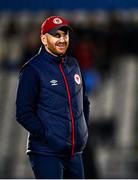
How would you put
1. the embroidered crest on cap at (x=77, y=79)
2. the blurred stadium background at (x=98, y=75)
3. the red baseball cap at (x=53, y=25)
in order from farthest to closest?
the blurred stadium background at (x=98, y=75), the embroidered crest on cap at (x=77, y=79), the red baseball cap at (x=53, y=25)

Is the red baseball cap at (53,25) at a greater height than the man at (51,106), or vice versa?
the red baseball cap at (53,25)

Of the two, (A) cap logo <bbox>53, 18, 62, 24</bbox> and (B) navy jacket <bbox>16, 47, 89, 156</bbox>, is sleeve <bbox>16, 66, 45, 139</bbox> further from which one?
(A) cap logo <bbox>53, 18, 62, 24</bbox>

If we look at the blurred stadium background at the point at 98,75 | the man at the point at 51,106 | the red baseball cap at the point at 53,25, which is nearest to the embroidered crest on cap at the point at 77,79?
the man at the point at 51,106

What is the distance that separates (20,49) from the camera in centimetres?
1427

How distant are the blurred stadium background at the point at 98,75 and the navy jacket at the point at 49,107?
731 centimetres

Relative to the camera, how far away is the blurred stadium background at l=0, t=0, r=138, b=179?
511 inches

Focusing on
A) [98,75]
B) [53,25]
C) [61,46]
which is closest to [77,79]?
[61,46]

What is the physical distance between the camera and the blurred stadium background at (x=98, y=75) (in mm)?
12984

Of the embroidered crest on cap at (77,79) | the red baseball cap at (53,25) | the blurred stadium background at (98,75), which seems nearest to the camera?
the red baseball cap at (53,25)

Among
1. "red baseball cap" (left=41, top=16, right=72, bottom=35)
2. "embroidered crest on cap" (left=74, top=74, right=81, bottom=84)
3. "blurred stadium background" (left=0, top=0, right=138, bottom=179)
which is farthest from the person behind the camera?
"blurred stadium background" (left=0, top=0, right=138, bottom=179)

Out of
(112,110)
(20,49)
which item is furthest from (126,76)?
(20,49)

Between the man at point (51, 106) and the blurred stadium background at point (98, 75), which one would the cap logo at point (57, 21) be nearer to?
the man at point (51, 106)

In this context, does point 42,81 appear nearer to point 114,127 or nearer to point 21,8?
point 21,8

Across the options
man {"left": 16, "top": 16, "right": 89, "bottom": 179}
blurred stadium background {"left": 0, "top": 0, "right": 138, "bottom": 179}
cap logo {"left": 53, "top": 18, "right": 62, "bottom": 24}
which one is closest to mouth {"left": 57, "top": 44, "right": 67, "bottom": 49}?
man {"left": 16, "top": 16, "right": 89, "bottom": 179}
